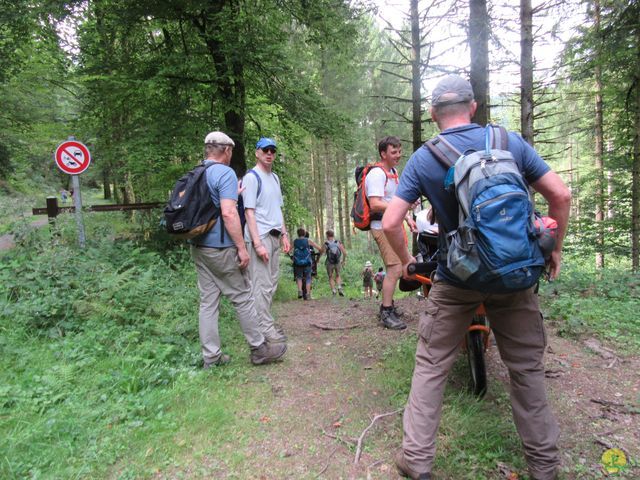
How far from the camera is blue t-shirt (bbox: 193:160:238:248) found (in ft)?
11.7

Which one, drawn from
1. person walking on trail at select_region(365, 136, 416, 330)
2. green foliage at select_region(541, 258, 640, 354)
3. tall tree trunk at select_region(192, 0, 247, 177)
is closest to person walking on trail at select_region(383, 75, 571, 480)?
person walking on trail at select_region(365, 136, 416, 330)

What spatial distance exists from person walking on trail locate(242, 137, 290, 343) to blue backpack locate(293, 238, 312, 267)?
6.21 metres

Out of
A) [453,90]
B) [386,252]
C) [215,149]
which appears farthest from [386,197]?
[453,90]

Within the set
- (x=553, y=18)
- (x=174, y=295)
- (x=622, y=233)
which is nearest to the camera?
(x=174, y=295)

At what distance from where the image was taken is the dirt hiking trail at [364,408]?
237 cm

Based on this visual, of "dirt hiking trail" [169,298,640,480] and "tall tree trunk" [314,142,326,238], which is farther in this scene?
"tall tree trunk" [314,142,326,238]

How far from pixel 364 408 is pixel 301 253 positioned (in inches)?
302

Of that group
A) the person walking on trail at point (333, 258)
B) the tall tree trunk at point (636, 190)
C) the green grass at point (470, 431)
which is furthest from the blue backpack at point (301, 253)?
the tall tree trunk at point (636, 190)

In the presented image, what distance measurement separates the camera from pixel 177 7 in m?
7.80

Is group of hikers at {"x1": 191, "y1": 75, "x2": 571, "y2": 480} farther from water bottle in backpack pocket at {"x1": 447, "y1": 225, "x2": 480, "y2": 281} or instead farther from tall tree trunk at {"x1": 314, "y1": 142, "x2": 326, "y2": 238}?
tall tree trunk at {"x1": 314, "y1": 142, "x2": 326, "y2": 238}

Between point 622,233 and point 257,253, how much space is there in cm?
1222

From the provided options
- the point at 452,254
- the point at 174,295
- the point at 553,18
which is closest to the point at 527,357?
the point at 452,254

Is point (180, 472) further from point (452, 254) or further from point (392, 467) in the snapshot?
point (452, 254)

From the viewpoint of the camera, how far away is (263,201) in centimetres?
416
